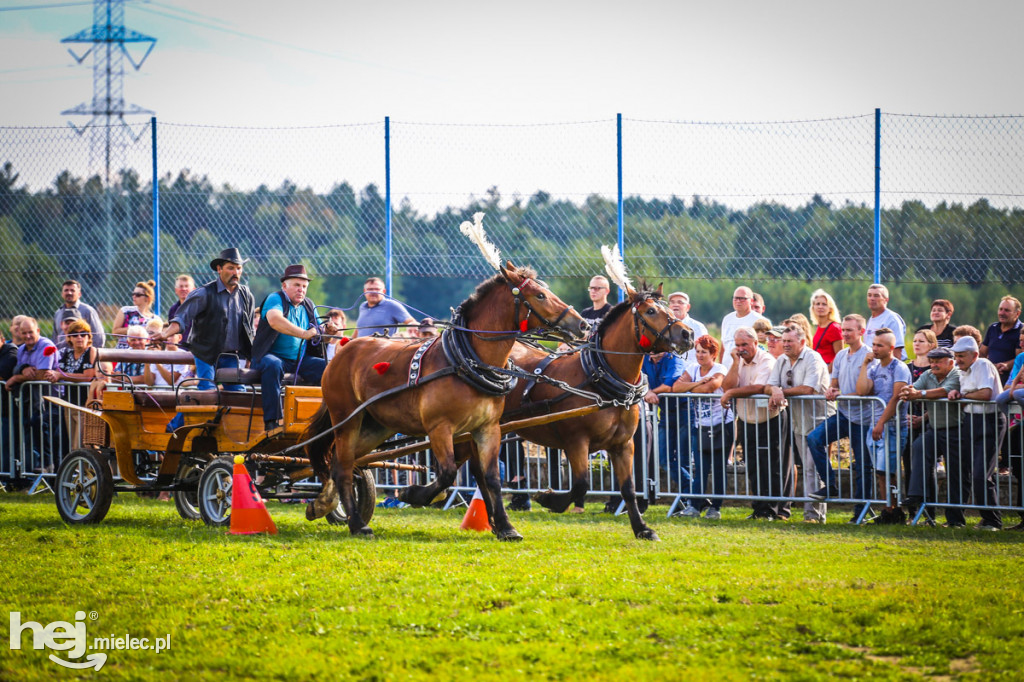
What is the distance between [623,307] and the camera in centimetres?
1019

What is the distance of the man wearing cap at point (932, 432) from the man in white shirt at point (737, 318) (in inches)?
98.7

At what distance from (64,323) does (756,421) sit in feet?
26.7

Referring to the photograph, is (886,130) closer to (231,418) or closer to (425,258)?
(425,258)

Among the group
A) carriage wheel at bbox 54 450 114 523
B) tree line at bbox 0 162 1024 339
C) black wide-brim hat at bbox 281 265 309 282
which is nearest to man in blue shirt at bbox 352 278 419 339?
black wide-brim hat at bbox 281 265 309 282

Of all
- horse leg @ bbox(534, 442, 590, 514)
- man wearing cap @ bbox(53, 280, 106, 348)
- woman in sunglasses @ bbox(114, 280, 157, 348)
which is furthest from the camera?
woman in sunglasses @ bbox(114, 280, 157, 348)

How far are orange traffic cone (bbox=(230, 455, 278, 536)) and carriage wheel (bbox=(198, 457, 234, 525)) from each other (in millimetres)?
379

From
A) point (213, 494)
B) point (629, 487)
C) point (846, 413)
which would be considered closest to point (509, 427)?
point (629, 487)

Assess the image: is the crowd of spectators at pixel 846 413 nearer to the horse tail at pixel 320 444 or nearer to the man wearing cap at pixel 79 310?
the horse tail at pixel 320 444

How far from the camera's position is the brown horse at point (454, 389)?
9.34 metres

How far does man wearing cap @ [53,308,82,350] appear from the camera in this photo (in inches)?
551

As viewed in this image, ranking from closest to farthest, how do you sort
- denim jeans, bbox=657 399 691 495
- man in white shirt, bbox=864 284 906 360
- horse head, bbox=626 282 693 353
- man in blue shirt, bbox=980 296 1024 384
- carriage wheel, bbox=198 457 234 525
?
horse head, bbox=626 282 693 353, carriage wheel, bbox=198 457 234 525, man in blue shirt, bbox=980 296 1024 384, denim jeans, bbox=657 399 691 495, man in white shirt, bbox=864 284 906 360

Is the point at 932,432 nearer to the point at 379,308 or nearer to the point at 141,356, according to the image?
the point at 379,308

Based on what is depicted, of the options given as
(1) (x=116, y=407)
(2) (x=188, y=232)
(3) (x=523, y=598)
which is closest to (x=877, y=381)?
(3) (x=523, y=598)
